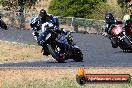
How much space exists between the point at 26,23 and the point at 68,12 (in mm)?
10413

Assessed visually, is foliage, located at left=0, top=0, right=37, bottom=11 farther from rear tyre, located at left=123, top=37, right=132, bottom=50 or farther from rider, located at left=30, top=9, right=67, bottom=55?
rider, located at left=30, top=9, right=67, bottom=55

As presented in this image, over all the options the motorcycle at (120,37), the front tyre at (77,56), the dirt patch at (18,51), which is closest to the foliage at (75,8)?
the dirt patch at (18,51)

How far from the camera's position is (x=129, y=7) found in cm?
5662

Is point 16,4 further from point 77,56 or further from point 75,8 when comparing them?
point 77,56

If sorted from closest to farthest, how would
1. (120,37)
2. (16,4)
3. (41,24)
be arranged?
1. (41,24)
2. (120,37)
3. (16,4)

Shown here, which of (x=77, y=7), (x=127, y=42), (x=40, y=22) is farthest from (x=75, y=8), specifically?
(x=40, y=22)

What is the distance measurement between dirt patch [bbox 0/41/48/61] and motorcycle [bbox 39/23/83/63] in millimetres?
8414

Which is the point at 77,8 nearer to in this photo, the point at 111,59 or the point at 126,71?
the point at 111,59

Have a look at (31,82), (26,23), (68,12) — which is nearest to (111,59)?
(31,82)

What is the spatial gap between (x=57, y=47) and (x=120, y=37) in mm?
4613

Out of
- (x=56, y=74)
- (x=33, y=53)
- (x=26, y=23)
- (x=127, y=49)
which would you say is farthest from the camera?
(x=26, y=23)

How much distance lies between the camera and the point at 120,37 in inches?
938

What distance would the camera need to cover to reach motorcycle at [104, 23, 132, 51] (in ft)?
77.4

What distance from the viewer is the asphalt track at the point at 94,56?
19.1 meters
